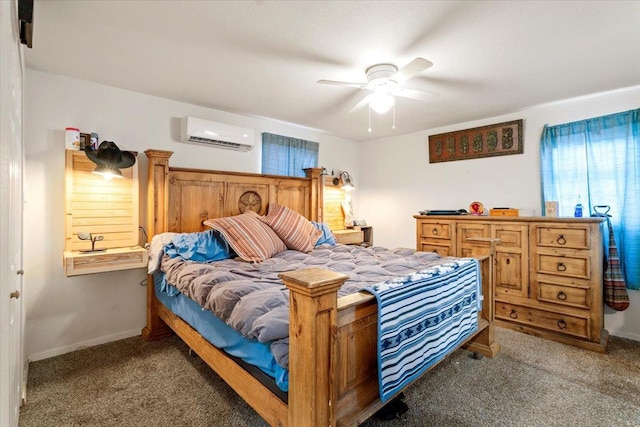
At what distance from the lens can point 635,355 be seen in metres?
2.54

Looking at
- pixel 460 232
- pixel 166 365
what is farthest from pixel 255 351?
pixel 460 232

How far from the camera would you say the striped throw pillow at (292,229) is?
10.5ft

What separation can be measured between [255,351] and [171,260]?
1.40m

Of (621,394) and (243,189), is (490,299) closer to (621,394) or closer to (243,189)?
(621,394)

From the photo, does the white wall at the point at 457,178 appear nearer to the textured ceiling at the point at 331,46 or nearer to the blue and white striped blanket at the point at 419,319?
the textured ceiling at the point at 331,46

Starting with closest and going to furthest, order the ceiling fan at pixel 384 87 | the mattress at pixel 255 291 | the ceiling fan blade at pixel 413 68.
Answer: the mattress at pixel 255 291, the ceiling fan blade at pixel 413 68, the ceiling fan at pixel 384 87

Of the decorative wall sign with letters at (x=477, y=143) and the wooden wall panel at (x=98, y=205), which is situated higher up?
the decorative wall sign with letters at (x=477, y=143)

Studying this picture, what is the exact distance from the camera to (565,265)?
2828mm

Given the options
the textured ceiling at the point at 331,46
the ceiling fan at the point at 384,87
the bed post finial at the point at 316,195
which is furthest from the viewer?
the bed post finial at the point at 316,195

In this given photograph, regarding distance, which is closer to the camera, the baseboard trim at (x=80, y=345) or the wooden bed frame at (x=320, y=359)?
the wooden bed frame at (x=320, y=359)

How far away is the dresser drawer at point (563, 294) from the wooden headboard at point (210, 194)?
258cm

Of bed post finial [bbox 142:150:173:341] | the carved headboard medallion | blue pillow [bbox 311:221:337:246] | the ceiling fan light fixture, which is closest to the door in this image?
bed post finial [bbox 142:150:173:341]

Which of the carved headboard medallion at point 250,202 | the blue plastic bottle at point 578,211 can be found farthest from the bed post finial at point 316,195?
the blue plastic bottle at point 578,211

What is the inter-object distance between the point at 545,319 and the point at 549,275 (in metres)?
0.43
